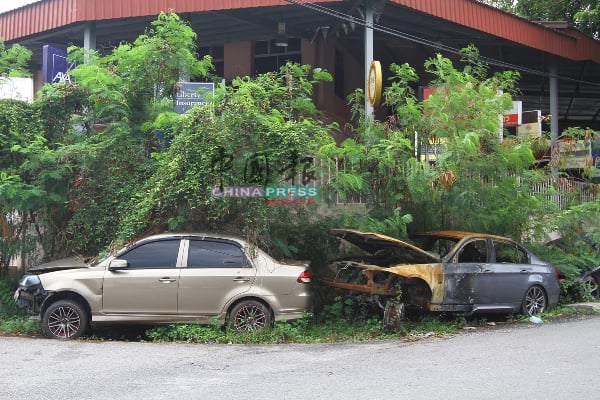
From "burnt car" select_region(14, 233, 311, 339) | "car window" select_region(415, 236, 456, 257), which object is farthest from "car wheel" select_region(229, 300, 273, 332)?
"car window" select_region(415, 236, 456, 257)

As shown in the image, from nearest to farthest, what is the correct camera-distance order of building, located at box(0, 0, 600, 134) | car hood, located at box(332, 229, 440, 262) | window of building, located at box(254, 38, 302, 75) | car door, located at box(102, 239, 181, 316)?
car door, located at box(102, 239, 181, 316), car hood, located at box(332, 229, 440, 262), building, located at box(0, 0, 600, 134), window of building, located at box(254, 38, 302, 75)

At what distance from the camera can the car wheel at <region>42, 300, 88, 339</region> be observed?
832 centimetres

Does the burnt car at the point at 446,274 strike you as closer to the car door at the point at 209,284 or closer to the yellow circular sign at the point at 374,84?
the car door at the point at 209,284

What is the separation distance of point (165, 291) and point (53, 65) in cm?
737

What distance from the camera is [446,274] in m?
9.02

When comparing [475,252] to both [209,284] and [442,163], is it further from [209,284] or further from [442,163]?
[209,284]

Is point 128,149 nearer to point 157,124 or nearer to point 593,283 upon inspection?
point 157,124

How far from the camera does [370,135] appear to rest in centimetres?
1039

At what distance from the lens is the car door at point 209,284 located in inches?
327

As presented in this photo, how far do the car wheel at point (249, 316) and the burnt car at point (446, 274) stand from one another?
138 cm

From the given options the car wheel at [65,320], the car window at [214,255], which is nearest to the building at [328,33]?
the car window at [214,255]

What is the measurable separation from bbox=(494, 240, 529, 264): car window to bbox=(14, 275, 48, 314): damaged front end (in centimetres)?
730

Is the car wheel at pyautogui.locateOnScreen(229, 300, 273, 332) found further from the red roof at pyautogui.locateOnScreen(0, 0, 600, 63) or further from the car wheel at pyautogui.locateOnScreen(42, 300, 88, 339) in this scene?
the red roof at pyautogui.locateOnScreen(0, 0, 600, 63)

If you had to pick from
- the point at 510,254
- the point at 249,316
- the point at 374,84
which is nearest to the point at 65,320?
the point at 249,316
